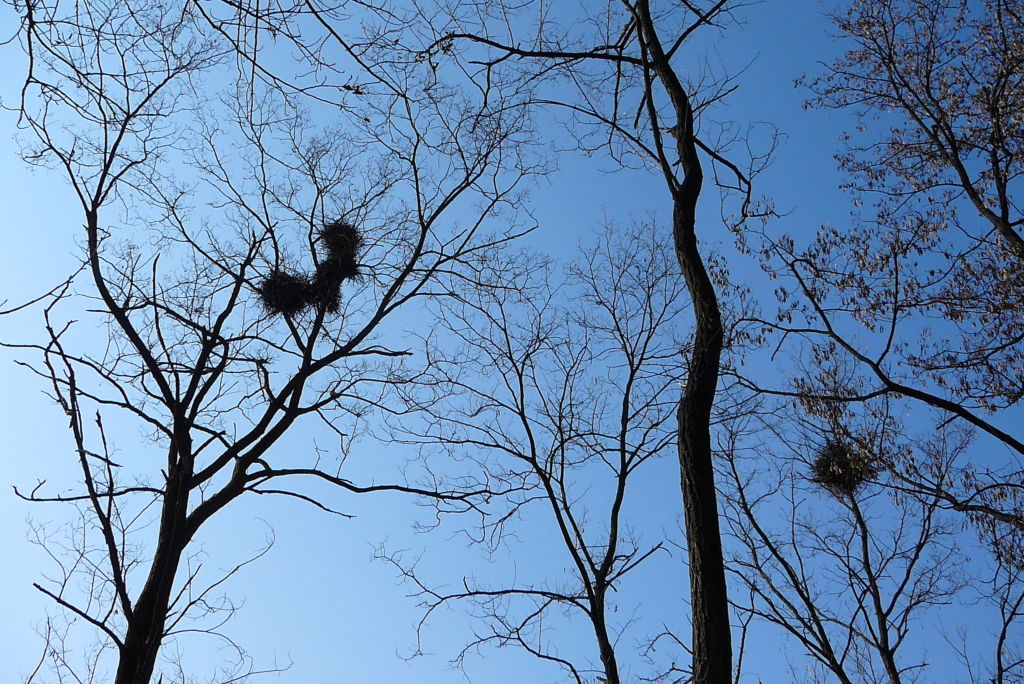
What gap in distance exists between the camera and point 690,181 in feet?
16.4

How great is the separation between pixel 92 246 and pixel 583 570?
4.58 m

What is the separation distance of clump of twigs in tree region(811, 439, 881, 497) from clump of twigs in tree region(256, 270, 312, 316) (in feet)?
20.9

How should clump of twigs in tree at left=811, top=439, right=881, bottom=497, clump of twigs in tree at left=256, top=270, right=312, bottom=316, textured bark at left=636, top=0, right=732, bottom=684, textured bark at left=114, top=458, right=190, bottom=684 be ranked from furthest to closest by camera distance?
clump of twigs in tree at left=811, top=439, right=881, bottom=497
clump of twigs in tree at left=256, top=270, right=312, bottom=316
textured bark at left=636, top=0, right=732, bottom=684
textured bark at left=114, top=458, right=190, bottom=684

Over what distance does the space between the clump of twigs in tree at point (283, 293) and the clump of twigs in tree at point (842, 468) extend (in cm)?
638

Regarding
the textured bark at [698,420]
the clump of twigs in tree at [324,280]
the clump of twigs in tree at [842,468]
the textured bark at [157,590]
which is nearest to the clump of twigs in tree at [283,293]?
the clump of twigs in tree at [324,280]

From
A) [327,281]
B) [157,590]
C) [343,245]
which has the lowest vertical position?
[157,590]

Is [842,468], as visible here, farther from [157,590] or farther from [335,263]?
[157,590]

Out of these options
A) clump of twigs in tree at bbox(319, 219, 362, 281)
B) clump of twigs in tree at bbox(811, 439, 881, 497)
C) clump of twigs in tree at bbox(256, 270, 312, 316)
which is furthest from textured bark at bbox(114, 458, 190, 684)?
clump of twigs in tree at bbox(811, 439, 881, 497)

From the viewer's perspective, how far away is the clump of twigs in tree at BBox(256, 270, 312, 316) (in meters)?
6.83

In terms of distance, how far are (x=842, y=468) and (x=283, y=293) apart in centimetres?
678

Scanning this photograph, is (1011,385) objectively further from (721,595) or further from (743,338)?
(721,595)

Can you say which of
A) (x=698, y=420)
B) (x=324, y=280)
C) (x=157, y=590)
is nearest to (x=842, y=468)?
(x=698, y=420)

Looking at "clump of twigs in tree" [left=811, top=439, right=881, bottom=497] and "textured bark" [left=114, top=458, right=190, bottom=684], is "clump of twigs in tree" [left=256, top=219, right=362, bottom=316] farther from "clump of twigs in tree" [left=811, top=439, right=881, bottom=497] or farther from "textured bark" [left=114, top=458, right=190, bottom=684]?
"clump of twigs in tree" [left=811, top=439, right=881, bottom=497]

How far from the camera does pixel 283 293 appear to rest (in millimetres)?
6832
